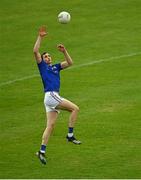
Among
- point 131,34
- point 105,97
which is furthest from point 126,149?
point 131,34

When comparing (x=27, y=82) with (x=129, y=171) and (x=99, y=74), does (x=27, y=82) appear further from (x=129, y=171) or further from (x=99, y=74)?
(x=129, y=171)

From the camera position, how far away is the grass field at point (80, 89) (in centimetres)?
2366

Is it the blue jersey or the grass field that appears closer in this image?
the blue jersey

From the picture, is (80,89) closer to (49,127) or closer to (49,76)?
(49,76)

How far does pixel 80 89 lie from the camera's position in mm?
32812

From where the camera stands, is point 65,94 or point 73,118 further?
point 65,94

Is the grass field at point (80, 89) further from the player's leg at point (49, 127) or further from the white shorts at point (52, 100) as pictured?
the white shorts at point (52, 100)

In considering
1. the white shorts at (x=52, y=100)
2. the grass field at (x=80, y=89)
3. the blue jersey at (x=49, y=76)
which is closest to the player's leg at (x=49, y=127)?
the white shorts at (x=52, y=100)

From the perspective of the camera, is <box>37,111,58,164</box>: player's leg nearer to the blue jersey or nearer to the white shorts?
the white shorts

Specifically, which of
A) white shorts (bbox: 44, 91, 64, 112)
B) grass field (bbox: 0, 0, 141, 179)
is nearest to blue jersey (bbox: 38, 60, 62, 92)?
white shorts (bbox: 44, 91, 64, 112)

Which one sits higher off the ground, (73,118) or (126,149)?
(73,118)

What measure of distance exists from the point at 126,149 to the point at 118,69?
11444 millimetres

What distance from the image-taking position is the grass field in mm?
23656

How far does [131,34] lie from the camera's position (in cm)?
4188
